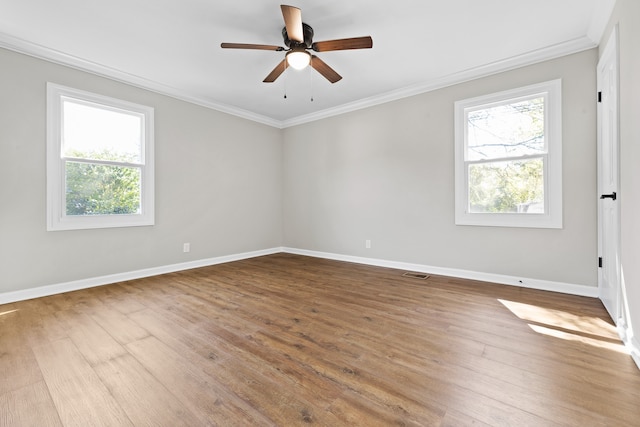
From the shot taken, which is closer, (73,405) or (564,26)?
(73,405)

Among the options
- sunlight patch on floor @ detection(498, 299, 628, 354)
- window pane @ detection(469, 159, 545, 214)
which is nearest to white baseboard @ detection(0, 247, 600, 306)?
sunlight patch on floor @ detection(498, 299, 628, 354)

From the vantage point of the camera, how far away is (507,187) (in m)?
3.34

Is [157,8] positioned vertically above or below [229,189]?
above

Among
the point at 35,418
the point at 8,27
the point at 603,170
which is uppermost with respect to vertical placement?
the point at 8,27

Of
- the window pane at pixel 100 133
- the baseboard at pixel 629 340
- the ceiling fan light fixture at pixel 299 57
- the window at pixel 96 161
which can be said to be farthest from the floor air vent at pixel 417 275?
the window pane at pixel 100 133

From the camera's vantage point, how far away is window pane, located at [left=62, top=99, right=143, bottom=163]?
10.5 ft

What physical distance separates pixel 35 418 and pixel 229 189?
3.86 metres

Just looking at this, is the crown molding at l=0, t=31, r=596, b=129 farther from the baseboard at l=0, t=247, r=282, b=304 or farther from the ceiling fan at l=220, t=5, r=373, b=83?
the baseboard at l=0, t=247, r=282, b=304

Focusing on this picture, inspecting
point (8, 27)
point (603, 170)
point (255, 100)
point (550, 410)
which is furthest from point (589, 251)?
point (8, 27)

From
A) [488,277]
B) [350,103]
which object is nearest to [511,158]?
[488,277]

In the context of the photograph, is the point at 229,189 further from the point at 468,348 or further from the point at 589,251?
the point at 589,251

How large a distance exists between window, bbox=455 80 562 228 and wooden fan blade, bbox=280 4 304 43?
2.44 metres

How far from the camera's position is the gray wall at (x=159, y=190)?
2834mm

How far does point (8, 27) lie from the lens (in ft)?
8.48
